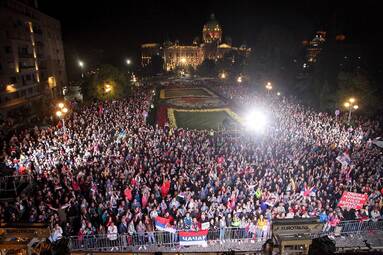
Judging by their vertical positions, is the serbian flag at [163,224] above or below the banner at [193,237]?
above

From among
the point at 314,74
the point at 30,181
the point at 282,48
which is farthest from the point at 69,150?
the point at 282,48

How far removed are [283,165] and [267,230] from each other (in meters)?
5.46

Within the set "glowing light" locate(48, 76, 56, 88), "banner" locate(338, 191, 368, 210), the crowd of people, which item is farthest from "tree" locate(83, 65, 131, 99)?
"banner" locate(338, 191, 368, 210)

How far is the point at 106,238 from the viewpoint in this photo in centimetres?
1151

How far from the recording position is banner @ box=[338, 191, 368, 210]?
12.5 metres

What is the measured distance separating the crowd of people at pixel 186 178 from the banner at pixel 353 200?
51cm

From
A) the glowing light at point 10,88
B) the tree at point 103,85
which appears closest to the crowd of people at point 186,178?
the glowing light at point 10,88

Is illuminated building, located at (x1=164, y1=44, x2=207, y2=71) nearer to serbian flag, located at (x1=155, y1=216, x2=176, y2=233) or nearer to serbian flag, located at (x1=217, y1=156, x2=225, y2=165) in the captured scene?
serbian flag, located at (x1=217, y1=156, x2=225, y2=165)

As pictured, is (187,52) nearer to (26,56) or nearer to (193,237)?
(26,56)

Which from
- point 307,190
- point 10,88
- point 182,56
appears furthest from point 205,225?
point 182,56

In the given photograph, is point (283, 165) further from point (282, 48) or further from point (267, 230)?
point (282, 48)

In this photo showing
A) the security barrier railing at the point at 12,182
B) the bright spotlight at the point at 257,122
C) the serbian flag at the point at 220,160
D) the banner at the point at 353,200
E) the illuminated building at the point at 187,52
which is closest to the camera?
the banner at the point at 353,200

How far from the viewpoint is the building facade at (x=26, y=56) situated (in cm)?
3541

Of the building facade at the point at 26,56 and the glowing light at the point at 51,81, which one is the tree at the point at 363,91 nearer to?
the building facade at the point at 26,56
